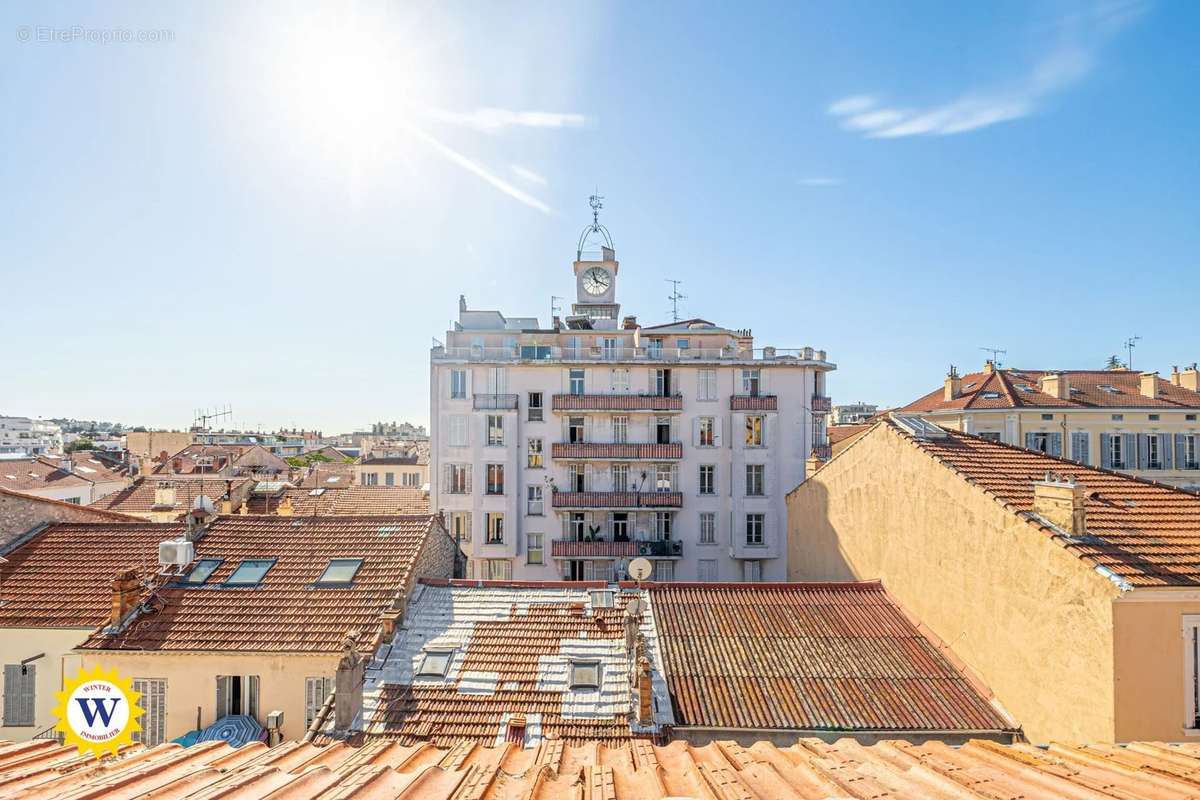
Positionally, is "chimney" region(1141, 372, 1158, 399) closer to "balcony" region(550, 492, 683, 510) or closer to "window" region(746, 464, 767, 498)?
"window" region(746, 464, 767, 498)

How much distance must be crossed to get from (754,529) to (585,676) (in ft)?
68.1

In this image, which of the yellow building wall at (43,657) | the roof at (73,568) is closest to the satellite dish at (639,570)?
the roof at (73,568)

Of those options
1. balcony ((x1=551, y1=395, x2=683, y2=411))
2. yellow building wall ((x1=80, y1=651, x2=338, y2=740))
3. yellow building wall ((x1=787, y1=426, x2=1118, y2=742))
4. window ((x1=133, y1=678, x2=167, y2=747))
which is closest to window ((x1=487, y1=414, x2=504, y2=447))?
balcony ((x1=551, y1=395, x2=683, y2=411))

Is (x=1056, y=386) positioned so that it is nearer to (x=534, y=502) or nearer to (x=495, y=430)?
(x=534, y=502)

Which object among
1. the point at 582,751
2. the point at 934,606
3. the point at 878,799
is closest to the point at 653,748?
the point at 582,751

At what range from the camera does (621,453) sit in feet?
101

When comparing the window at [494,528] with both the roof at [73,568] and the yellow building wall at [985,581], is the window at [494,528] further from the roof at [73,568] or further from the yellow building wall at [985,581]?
the yellow building wall at [985,581]

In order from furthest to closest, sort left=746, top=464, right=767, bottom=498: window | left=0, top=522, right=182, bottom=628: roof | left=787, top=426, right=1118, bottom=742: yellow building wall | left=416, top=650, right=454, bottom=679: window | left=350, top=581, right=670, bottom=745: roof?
left=746, top=464, right=767, bottom=498: window → left=0, top=522, right=182, bottom=628: roof → left=416, top=650, right=454, bottom=679: window → left=350, top=581, right=670, bottom=745: roof → left=787, top=426, right=1118, bottom=742: yellow building wall

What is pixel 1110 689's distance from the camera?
28.7 ft

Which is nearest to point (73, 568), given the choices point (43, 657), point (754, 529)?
point (43, 657)

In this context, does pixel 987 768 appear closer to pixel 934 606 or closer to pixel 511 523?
pixel 934 606

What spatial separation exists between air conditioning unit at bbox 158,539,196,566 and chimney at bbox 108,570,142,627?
0.76 metres

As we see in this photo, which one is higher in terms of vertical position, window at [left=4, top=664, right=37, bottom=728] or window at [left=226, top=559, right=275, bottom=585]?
window at [left=226, top=559, right=275, bottom=585]

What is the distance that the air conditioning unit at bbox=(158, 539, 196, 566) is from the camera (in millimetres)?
14383
